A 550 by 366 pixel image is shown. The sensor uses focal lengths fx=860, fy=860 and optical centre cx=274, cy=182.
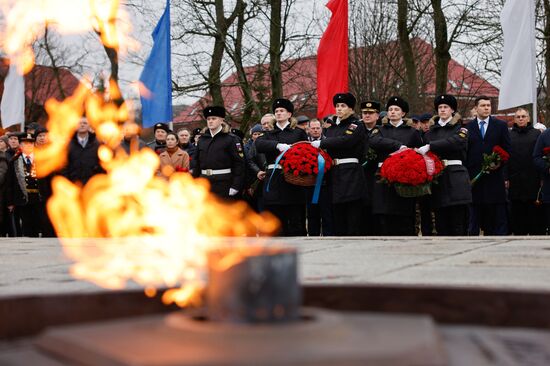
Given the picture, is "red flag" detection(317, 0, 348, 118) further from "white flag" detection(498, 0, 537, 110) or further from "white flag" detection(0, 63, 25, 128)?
"white flag" detection(0, 63, 25, 128)

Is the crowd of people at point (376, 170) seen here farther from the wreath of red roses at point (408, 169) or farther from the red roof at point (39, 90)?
the red roof at point (39, 90)

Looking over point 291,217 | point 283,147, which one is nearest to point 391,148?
point 283,147

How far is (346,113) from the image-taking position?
1041cm

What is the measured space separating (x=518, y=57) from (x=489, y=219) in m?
2.48

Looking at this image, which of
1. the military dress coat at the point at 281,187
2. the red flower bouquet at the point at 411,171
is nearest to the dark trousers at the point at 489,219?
the red flower bouquet at the point at 411,171

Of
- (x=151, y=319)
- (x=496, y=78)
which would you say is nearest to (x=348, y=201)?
(x=151, y=319)

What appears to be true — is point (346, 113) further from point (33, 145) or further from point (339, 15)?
point (33, 145)

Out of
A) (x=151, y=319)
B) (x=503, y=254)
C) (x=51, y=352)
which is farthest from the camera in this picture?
(x=503, y=254)

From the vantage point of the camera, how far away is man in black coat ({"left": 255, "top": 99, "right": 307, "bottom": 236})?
34.7 feet

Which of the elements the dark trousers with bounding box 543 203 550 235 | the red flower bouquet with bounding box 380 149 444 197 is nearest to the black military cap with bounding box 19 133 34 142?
the red flower bouquet with bounding box 380 149 444 197

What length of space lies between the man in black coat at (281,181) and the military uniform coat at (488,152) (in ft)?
6.79

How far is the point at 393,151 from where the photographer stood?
32.1 ft

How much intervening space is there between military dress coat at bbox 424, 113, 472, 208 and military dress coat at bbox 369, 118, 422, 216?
0.24 metres

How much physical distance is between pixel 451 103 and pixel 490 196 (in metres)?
1.27
